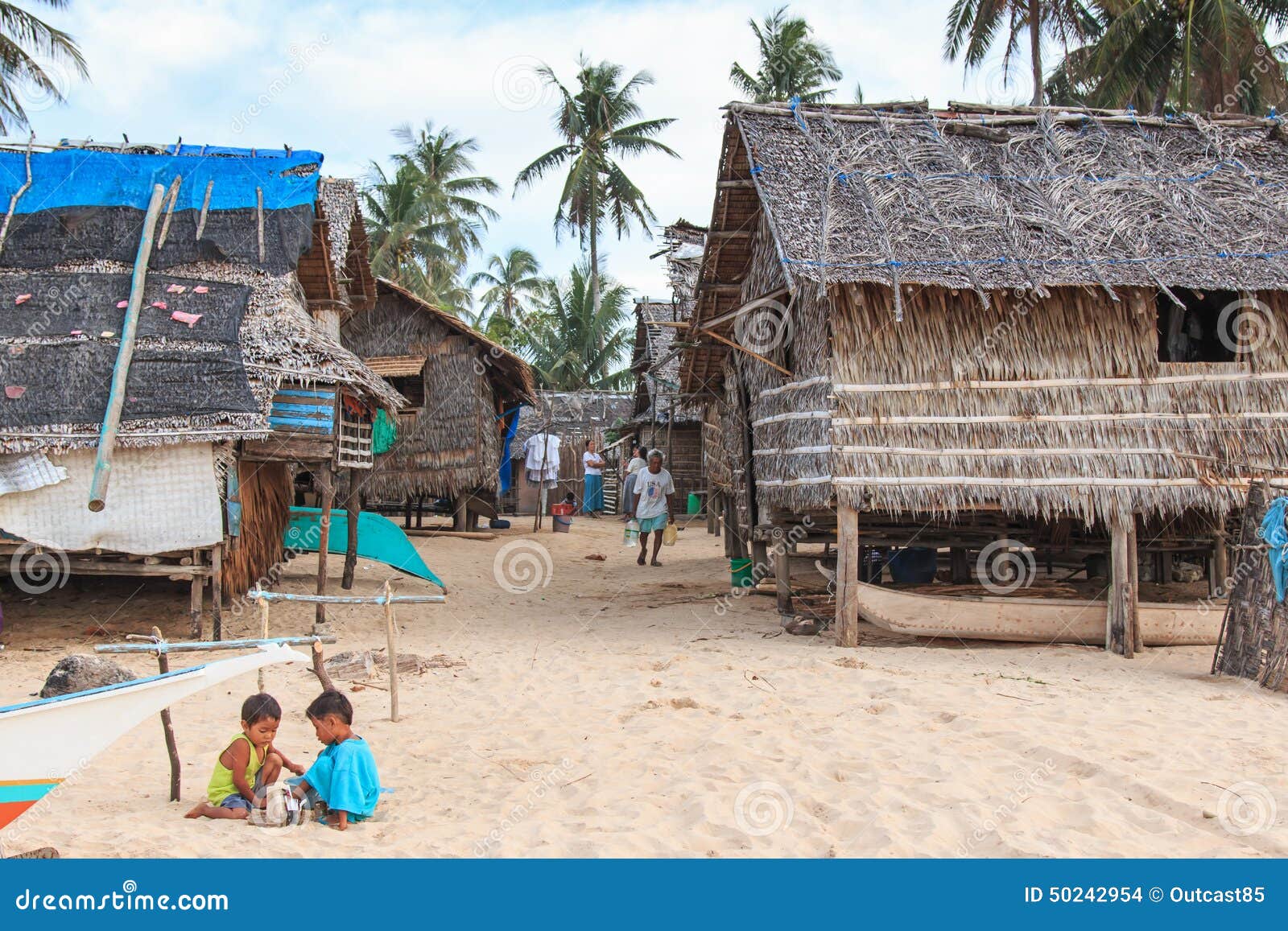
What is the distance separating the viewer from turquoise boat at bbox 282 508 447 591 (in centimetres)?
1213

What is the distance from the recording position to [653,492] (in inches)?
602

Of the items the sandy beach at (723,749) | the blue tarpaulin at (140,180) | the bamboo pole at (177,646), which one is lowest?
the sandy beach at (723,749)

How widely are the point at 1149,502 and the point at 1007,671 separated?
88.1 inches

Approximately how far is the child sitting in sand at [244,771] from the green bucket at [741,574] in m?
8.69

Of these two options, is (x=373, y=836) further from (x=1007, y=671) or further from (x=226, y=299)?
(x=226, y=299)

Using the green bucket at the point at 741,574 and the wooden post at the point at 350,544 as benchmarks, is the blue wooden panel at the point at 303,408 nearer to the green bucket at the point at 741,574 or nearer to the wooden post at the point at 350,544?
the wooden post at the point at 350,544

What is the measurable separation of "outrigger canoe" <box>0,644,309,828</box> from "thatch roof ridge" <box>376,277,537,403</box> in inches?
548

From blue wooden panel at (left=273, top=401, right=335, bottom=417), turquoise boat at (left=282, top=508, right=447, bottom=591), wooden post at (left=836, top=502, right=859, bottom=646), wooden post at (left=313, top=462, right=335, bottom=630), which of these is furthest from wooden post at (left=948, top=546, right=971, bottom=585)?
blue wooden panel at (left=273, top=401, right=335, bottom=417)

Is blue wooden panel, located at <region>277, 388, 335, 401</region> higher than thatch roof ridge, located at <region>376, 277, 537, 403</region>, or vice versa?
thatch roof ridge, located at <region>376, 277, 537, 403</region>

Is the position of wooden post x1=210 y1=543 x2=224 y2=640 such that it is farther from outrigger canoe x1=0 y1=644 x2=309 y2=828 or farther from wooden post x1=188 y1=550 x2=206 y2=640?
outrigger canoe x1=0 y1=644 x2=309 y2=828

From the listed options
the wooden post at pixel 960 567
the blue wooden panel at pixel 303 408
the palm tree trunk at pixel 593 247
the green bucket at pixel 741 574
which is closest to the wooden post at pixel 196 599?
the blue wooden panel at pixel 303 408

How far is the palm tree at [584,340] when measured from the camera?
33.6m

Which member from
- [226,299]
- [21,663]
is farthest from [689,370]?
[21,663]

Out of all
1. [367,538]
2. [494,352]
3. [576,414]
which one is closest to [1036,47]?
[494,352]
